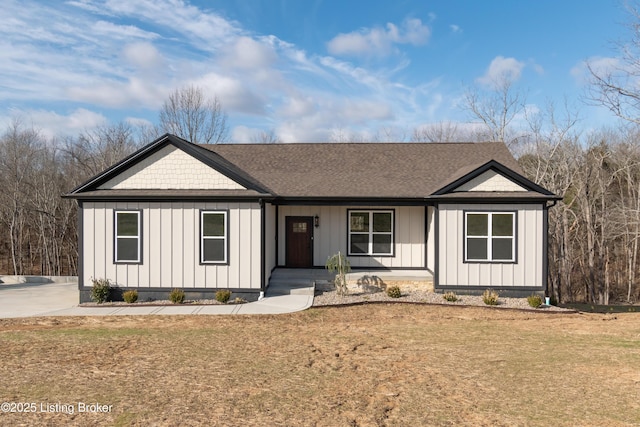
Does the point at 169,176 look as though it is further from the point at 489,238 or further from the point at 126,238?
the point at 489,238

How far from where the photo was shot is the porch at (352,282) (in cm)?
1433

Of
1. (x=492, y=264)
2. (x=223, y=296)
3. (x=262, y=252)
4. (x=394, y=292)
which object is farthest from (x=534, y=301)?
(x=223, y=296)

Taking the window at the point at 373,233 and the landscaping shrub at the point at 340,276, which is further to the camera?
the window at the point at 373,233

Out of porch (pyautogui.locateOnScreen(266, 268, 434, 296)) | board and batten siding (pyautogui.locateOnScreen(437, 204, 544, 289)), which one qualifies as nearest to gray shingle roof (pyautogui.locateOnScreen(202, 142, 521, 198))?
board and batten siding (pyautogui.locateOnScreen(437, 204, 544, 289))

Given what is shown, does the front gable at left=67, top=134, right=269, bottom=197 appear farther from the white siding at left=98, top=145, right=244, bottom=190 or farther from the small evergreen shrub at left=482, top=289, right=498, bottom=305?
the small evergreen shrub at left=482, top=289, right=498, bottom=305

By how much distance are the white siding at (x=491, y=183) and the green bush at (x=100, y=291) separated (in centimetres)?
1213

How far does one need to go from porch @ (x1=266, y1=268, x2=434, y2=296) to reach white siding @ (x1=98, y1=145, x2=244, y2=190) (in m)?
3.76

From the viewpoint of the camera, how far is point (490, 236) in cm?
1379

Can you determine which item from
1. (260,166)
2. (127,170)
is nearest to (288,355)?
(127,170)

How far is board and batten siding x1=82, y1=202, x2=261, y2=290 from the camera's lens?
43.6 ft

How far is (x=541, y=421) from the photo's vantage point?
17.6ft

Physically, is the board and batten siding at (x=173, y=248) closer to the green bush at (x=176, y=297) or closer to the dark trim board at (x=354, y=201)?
the green bush at (x=176, y=297)

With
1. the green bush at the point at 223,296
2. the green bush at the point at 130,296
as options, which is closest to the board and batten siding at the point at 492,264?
the green bush at the point at 223,296

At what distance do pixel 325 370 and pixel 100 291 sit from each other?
9.04 meters
